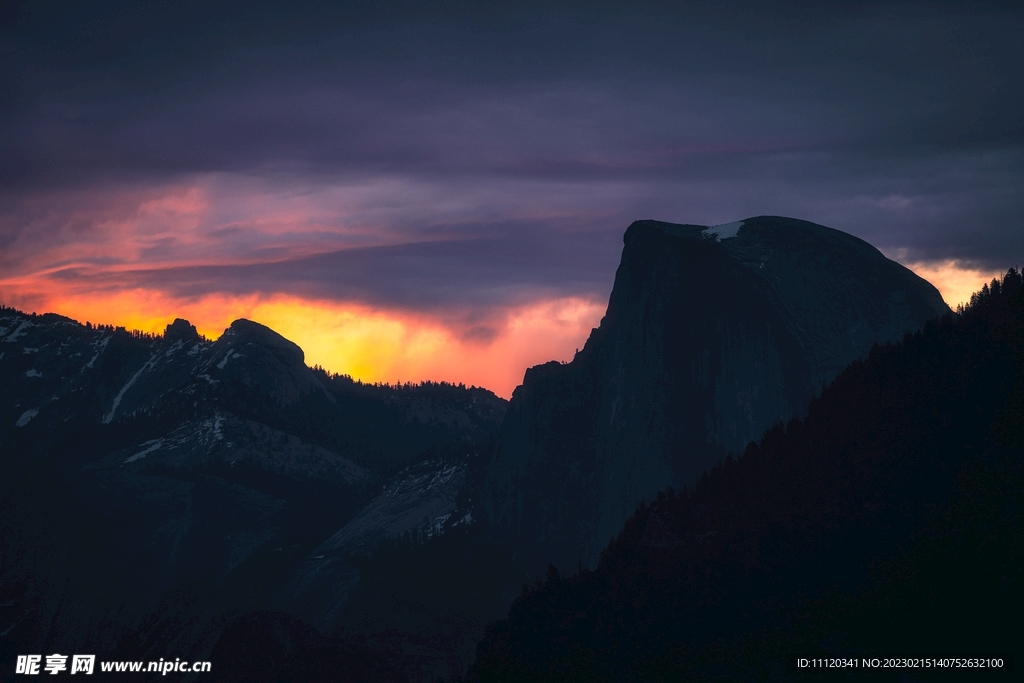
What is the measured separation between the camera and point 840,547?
132 metres

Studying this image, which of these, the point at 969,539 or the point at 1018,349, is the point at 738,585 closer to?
the point at 969,539

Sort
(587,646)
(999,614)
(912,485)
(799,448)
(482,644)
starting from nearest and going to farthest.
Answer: (999,614), (912,485), (587,646), (799,448), (482,644)

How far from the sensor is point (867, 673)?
10462 cm

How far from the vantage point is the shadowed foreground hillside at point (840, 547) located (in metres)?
114

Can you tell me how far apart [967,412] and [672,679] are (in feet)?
165

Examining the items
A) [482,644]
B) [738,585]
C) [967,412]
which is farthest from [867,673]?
[482,644]

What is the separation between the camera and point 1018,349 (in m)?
141

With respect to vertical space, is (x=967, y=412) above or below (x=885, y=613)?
above

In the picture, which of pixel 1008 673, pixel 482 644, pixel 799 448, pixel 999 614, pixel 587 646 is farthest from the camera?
pixel 482 644

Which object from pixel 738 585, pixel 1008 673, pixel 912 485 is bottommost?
pixel 1008 673

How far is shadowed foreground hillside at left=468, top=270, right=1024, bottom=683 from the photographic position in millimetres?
114062

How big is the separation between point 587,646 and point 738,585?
21.7 meters

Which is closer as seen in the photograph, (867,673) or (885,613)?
(867,673)

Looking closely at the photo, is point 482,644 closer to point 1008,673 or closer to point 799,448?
point 799,448
